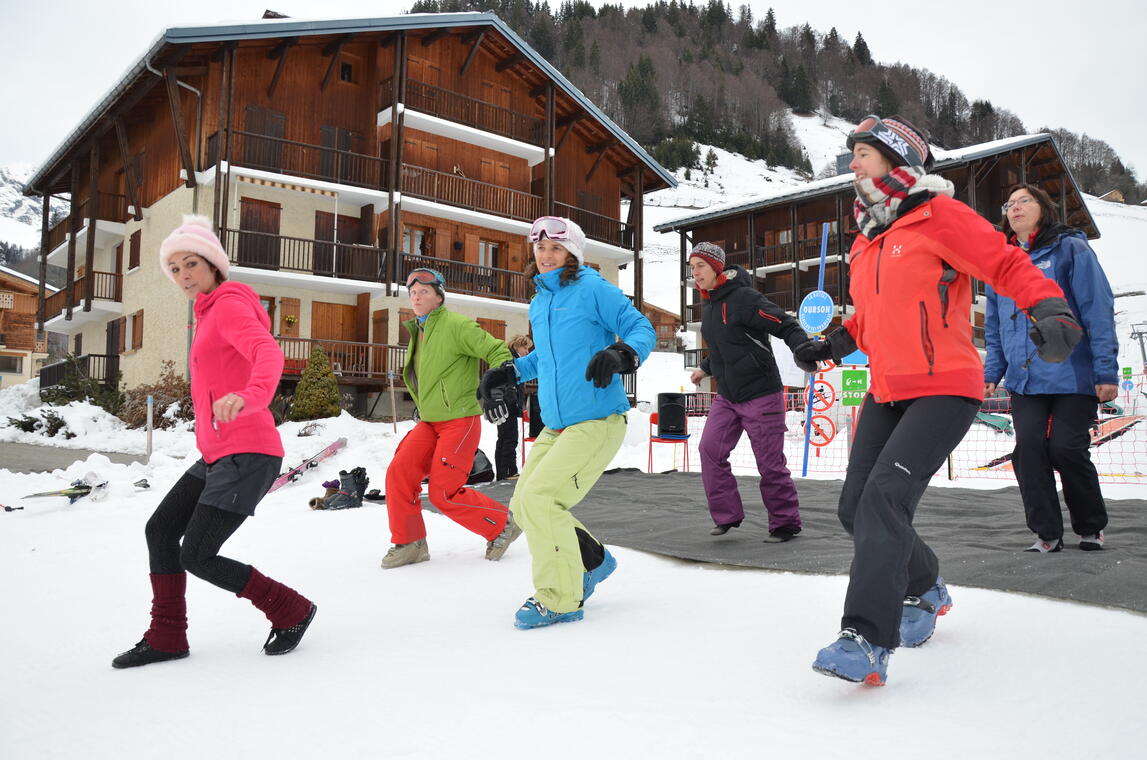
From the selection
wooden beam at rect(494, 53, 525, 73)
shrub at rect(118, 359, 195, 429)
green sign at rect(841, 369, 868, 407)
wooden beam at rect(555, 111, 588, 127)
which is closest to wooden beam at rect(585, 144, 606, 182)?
wooden beam at rect(555, 111, 588, 127)

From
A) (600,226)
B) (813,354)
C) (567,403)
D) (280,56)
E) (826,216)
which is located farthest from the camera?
(826,216)

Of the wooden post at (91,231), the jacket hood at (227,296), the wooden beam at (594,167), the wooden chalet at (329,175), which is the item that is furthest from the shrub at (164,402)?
the jacket hood at (227,296)

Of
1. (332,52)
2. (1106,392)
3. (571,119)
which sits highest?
(332,52)

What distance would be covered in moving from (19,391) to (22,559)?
77.9 feet

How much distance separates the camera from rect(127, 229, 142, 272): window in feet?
71.6

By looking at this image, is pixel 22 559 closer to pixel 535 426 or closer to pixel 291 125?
pixel 535 426

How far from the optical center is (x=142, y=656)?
273 cm

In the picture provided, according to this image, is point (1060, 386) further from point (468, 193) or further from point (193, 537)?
point (468, 193)

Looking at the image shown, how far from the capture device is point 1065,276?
12.8ft

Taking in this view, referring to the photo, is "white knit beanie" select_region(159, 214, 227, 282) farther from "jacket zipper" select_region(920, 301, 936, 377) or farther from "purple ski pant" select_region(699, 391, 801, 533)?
"purple ski pant" select_region(699, 391, 801, 533)

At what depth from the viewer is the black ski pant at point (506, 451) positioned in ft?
28.9

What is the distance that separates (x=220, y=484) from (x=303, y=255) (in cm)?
1770

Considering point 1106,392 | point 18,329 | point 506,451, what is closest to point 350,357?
point 506,451

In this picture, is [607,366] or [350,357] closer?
[607,366]
